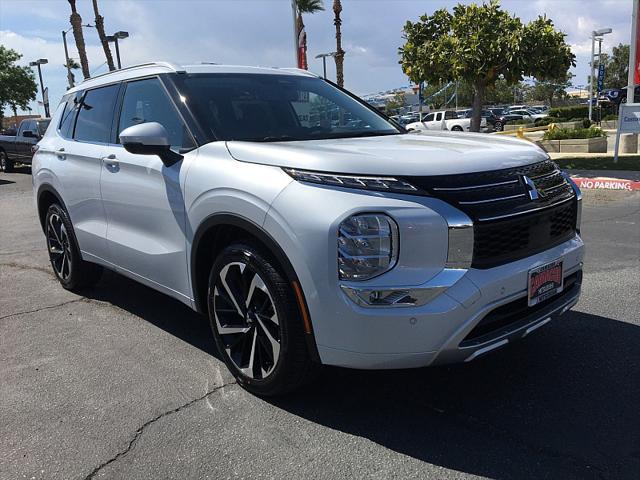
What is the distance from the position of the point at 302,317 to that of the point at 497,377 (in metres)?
1.35

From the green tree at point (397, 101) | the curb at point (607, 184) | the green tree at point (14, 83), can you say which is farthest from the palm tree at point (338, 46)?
the green tree at point (397, 101)

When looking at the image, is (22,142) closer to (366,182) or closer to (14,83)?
(366,182)

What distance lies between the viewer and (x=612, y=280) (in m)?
5.24

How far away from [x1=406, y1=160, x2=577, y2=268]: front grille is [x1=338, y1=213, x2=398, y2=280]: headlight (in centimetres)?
27

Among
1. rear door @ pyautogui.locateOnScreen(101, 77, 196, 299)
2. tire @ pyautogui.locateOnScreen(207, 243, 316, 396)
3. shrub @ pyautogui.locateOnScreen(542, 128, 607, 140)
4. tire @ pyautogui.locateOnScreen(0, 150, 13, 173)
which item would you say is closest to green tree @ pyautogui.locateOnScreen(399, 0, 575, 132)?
shrub @ pyautogui.locateOnScreen(542, 128, 607, 140)

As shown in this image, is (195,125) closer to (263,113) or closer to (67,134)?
(263,113)

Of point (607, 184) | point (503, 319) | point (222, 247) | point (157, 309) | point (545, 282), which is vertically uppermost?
point (222, 247)

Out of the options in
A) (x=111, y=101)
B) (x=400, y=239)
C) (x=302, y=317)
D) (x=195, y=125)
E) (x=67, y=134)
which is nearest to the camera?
(x=400, y=239)

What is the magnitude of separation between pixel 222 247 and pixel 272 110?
1.07m

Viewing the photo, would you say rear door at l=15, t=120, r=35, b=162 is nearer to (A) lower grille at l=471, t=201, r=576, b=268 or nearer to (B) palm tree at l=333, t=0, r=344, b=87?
(B) palm tree at l=333, t=0, r=344, b=87

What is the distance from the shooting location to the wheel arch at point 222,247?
2.76 meters

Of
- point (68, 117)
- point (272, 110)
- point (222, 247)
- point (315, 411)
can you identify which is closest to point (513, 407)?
point (315, 411)

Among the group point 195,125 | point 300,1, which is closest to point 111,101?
point 195,125

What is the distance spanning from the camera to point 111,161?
13.6 ft
